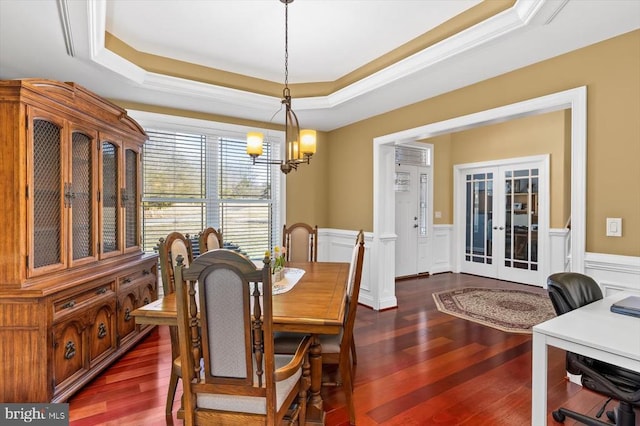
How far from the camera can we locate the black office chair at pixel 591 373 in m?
1.66

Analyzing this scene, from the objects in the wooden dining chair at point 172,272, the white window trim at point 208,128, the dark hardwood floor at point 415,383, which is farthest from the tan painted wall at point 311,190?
the wooden dining chair at point 172,272

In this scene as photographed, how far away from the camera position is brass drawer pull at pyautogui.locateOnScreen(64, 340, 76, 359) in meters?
2.35

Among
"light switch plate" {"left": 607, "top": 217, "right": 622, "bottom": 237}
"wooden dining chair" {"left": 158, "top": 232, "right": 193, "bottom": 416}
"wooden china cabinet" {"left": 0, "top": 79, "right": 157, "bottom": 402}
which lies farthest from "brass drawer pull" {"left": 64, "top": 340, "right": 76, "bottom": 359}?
"light switch plate" {"left": 607, "top": 217, "right": 622, "bottom": 237}

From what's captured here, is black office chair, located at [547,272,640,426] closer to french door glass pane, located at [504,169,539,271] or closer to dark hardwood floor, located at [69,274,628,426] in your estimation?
dark hardwood floor, located at [69,274,628,426]

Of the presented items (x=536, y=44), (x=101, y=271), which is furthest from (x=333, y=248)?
(x=536, y=44)

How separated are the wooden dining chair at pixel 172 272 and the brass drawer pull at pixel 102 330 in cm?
81

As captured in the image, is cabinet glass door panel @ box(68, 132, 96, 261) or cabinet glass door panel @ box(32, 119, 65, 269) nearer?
cabinet glass door panel @ box(32, 119, 65, 269)

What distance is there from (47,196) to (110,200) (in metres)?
0.72

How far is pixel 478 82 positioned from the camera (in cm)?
322

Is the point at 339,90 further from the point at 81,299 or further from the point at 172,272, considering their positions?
the point at 81,299

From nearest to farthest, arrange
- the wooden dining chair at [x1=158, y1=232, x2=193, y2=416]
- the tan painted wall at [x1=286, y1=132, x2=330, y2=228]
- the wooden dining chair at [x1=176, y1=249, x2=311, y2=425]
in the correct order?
the wooden dining chair at [x1=176, y1=249, x2=311, y2=425]
the wooden dining chair at [x1=158, y1=232, x2=193, y2=416]
the tan painted wall at [x1=286, y1=132, x2=330, y2=228]

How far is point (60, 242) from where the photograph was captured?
243 centimetres

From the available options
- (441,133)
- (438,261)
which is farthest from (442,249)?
(441,133)

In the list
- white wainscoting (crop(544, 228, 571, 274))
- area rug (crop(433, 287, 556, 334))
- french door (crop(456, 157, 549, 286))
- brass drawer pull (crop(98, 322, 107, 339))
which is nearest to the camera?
brass drawer pull (crop(98, 322, 107, 339))
